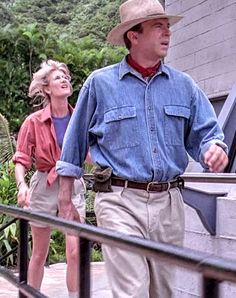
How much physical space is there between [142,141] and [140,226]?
34cm

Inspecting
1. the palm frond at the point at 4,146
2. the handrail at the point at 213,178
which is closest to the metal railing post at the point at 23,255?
the handrail at the point at 213,178

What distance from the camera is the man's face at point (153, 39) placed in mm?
2832

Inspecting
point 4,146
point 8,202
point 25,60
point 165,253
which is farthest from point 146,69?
point 25,60

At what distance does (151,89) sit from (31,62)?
26.0ft

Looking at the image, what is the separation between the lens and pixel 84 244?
1708mm

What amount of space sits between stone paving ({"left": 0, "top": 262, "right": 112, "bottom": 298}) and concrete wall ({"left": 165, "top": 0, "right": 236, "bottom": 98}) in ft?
7.27

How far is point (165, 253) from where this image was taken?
124 centimetres

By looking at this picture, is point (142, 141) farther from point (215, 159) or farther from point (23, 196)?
point (23, 196)

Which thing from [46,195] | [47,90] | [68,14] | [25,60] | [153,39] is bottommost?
[46,195]

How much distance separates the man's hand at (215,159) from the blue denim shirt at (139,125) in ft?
0.27

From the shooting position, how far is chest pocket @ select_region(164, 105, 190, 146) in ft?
9.11

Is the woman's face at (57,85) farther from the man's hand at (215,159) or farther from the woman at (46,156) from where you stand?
the man's hand at (215,159)

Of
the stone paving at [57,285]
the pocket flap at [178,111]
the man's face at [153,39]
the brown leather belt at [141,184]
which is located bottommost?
the stone paving at [57,285]

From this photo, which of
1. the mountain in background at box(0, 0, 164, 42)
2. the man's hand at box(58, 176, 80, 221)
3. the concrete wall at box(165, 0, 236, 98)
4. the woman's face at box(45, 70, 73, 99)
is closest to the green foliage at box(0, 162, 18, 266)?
the concrete wall at box(165, 0, 236, 98)
